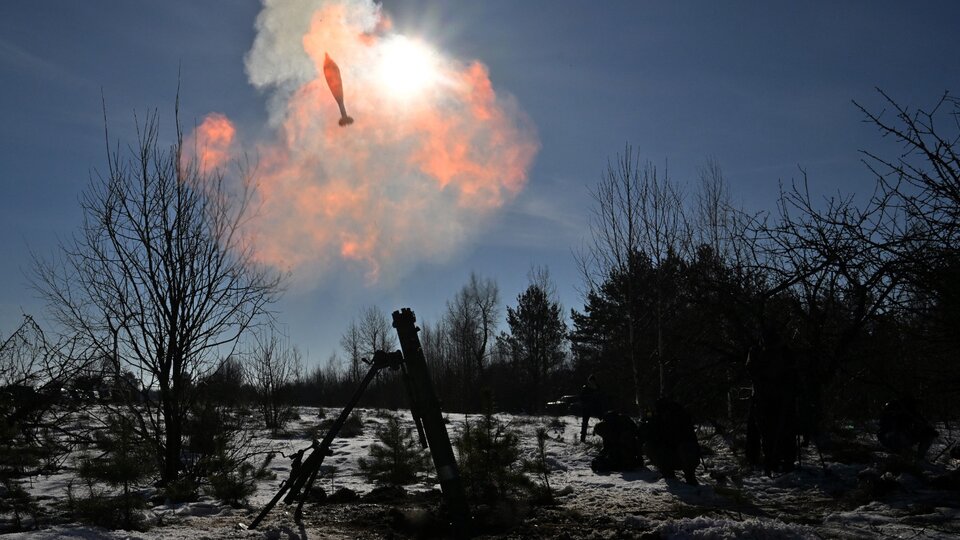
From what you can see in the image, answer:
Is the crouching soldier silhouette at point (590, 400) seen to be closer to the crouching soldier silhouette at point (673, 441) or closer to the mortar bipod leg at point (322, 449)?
the crouching soldier silhouette at point (673, 441)

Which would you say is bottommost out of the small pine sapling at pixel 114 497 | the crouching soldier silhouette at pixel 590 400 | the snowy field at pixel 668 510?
the snowy field at pixel 668 510

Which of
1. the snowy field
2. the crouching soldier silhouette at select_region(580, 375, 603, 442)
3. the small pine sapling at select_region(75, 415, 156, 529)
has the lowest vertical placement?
the snowy field

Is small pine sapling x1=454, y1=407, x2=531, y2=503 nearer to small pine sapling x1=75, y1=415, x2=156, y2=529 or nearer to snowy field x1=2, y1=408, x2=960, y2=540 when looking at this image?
snowy field x1=2, y1=408, x2=960, y2=540

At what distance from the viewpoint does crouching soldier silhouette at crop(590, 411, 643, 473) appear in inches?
418

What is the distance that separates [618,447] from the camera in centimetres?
1073

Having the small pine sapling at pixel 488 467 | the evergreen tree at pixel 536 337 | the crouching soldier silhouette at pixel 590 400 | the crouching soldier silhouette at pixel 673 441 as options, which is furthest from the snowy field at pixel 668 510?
the evergreen tree at pixel 536 337

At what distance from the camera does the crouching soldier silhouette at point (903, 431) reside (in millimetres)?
8178

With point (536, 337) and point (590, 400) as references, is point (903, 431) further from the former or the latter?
point (536, 337)

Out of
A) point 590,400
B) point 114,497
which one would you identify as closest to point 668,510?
point 114,497

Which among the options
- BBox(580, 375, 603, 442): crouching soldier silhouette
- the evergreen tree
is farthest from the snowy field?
the evergreen tree

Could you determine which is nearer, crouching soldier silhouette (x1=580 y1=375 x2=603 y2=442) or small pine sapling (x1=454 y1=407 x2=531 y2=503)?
small pine sapling (x1=454 y1=407 x2=531 y2=503)

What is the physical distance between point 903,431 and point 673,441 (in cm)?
311

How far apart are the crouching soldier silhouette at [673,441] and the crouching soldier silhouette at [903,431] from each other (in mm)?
2551

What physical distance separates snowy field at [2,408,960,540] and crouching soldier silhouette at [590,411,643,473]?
0.32 m
